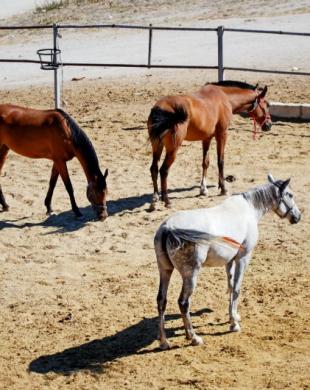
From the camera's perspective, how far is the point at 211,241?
7.43 metres

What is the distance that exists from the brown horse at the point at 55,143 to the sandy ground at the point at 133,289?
1.21 feet

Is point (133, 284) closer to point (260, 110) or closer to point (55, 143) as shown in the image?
point (55, 143)

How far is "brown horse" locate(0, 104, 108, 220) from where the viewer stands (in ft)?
35.5

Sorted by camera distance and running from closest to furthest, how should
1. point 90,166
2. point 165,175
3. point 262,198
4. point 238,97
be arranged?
point 262,198, point 90,166, point 165,175, point 238,97

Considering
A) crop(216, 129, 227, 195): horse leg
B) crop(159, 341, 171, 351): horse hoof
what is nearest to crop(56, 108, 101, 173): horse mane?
crop(216, 129, 227, 195): horse leg

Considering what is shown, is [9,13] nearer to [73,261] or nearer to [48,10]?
[48,10]

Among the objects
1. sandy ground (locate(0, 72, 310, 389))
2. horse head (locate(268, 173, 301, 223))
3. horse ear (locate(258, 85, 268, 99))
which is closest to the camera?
sandy ground (locate(0, 72, 310, 389))

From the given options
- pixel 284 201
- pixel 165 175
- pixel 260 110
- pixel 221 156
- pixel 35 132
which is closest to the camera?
pixel 284 201

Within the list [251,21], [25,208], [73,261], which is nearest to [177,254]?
[73,261]

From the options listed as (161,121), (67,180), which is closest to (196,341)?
(67,180)

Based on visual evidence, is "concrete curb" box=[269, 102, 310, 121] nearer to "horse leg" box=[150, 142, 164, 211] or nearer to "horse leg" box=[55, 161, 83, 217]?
"horse leg" box=[150, 142, 164, 211]

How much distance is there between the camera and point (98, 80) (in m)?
19.5

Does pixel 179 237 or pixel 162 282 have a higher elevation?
pixel 179 237

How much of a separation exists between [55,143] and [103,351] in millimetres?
4064
